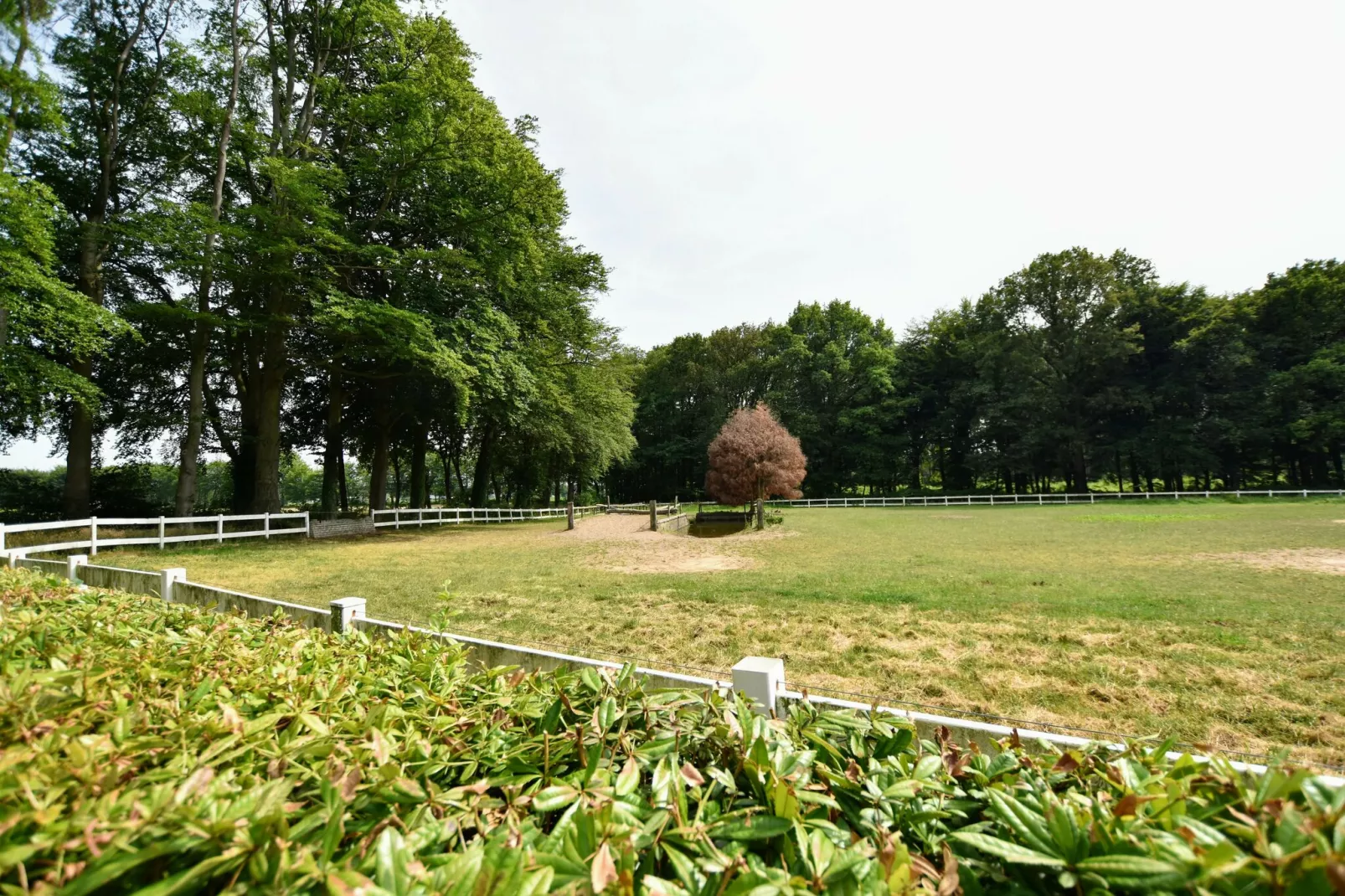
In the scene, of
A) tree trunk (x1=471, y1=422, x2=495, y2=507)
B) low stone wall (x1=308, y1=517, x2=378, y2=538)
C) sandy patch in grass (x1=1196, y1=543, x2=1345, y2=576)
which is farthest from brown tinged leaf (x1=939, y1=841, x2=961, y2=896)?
tree trunk (x1=471, y1=422, x2=495, y2=507)

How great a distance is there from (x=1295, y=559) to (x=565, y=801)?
13644 millimetres

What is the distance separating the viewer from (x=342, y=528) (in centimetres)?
1617

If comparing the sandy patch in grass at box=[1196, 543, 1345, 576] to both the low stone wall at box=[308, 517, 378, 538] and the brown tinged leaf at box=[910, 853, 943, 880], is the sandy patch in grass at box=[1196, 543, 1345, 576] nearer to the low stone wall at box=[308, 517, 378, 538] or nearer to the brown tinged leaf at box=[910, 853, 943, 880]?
the brown tinged leaf at box=[910, 853, 943, 880]

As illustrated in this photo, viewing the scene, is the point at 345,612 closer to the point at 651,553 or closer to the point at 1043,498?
the point at 651,553

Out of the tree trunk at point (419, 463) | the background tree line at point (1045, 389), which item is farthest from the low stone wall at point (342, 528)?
the background tree line at point (1045, 389)

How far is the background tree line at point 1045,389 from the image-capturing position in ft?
106

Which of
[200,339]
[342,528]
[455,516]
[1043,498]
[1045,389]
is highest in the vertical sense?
[1045,389]

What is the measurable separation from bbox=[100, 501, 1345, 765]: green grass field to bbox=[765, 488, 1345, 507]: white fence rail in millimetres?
20324

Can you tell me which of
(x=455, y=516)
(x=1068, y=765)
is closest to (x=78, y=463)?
(x=455, y=516)

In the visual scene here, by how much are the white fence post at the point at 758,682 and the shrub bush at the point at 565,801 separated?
281mm

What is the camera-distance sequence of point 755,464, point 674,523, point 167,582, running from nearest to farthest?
point 167,582 < point 674,523 < point 755,464

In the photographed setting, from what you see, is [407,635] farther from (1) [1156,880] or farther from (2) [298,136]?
(2) [298,136]

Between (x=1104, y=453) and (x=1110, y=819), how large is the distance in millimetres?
45831

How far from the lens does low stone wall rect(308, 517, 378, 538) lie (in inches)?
599
